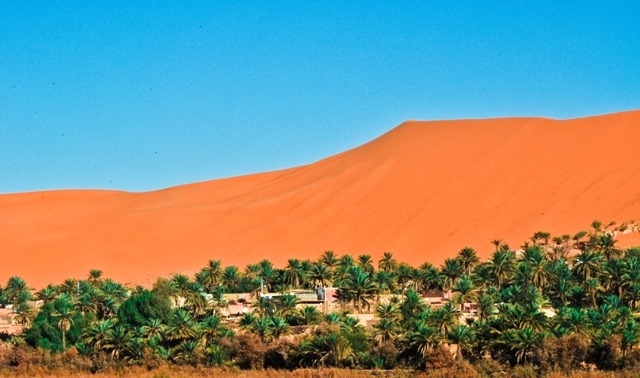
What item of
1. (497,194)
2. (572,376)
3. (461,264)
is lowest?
(572,376)

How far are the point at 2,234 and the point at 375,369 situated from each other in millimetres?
66423

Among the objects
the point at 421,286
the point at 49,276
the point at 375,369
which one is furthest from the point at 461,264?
the point at 49,276

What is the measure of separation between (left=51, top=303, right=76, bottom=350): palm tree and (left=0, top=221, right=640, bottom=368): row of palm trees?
79mm

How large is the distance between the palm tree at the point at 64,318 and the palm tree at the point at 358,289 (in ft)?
39.4

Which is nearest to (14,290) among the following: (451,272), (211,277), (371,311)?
(211,277)

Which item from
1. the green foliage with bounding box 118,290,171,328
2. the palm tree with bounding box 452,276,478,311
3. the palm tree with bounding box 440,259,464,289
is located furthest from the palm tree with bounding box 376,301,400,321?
the palm tree with bounding box 440,259,464,289

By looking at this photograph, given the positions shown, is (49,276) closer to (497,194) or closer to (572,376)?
(497,194)

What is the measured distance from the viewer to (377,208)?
91.9 metres

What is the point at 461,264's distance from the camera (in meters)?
58.8

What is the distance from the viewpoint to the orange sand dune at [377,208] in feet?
267

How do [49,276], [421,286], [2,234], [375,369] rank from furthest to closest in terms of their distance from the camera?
[2,234] → [49,276] → [421,286] → [375,369]

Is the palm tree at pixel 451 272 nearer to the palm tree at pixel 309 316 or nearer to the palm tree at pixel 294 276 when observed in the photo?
the palm tree at pixel 294 276

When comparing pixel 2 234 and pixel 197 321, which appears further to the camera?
pixel 2 234

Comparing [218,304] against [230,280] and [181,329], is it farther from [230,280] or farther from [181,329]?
[230,280]
